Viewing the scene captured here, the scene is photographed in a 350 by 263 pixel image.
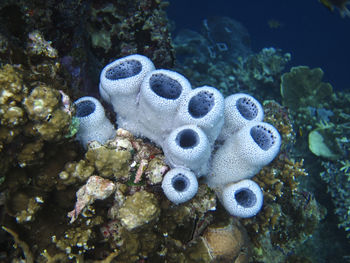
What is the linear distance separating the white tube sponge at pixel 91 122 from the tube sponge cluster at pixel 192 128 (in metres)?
0.24

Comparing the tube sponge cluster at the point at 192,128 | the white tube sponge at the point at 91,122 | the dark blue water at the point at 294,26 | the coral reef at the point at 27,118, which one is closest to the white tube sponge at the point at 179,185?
the tube sponge cluster at the point at 192,128

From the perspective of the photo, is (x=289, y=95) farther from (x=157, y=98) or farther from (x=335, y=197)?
(x=157, y=98)

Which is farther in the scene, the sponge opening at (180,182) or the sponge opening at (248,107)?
the sponge opening at (248,107)

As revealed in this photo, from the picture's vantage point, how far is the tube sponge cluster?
99.3 inches

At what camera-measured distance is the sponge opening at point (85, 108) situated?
2801 mm

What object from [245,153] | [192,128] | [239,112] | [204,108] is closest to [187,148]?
[192,128]

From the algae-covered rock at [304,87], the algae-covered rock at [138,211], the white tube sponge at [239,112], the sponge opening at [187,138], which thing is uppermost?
the white tube sponge at [239,112]

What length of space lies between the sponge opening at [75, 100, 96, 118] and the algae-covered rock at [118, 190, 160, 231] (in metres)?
1.13

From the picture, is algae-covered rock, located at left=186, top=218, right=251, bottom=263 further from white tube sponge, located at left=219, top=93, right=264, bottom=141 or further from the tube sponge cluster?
white tube sponge, located at left=219, top=93, right=264, bottom=141

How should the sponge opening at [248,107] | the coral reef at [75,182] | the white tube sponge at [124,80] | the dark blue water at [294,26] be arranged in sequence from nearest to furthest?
the coral reef at [75,182]
the white tube sponge at [124,80]
the sponge opening at [248,107]
the dark blue water at [294,26]

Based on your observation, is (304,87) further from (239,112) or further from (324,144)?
(239,112)

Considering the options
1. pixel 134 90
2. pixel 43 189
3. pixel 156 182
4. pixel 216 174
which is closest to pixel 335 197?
pixel 216 174

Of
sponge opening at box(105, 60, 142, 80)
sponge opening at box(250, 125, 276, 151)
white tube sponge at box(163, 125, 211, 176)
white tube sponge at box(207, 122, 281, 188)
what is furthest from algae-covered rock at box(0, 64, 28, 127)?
sponge opening at box(250, 125, 276, 151)

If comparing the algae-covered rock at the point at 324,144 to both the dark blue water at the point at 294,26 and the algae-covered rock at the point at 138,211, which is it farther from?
the dark blue water at the point at 294,26
